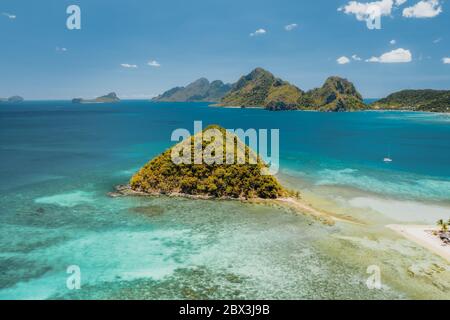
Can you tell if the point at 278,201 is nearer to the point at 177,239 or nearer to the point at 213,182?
the point at 213,182

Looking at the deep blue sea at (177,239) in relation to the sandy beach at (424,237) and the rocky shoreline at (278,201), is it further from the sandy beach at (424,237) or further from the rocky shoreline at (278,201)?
the sandy beach at (424,237)

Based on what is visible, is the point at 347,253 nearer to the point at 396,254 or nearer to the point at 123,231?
the point at 396,254

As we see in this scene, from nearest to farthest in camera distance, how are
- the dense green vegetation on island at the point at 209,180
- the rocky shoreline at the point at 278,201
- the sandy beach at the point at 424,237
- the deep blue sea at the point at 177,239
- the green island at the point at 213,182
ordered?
the deep blue sea at the point at 177,239 < the sandy beach at the point at 424,237 < the rocky shoreline at the point at 278,201 < the green island at the point at 213,182 < the dense green vegetation on island at the point at 209,180

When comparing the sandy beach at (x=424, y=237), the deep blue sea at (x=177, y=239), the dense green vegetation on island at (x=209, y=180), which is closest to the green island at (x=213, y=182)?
the dense green vegetation on island at (x=209, y=180)

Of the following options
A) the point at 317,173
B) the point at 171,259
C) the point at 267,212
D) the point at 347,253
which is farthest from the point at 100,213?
the point at 317,173

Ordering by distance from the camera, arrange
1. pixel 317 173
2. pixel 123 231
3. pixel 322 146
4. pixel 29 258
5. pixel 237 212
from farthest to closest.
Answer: pixel 322 146 < pixel 317 173 < pixel 237 212 < pixel 123 231 < pixel 29 258

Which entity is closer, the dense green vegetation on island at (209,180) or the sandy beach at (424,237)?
Result: the sandy beach at (424,237)

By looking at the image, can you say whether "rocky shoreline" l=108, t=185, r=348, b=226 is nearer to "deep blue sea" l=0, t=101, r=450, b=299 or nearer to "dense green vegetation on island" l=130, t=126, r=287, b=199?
"dense green vegetation on island" l=130, t=126, r=287, b=199

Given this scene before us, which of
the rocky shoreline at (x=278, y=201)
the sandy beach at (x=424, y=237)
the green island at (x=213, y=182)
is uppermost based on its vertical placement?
the green island at (x=213, y=182)
